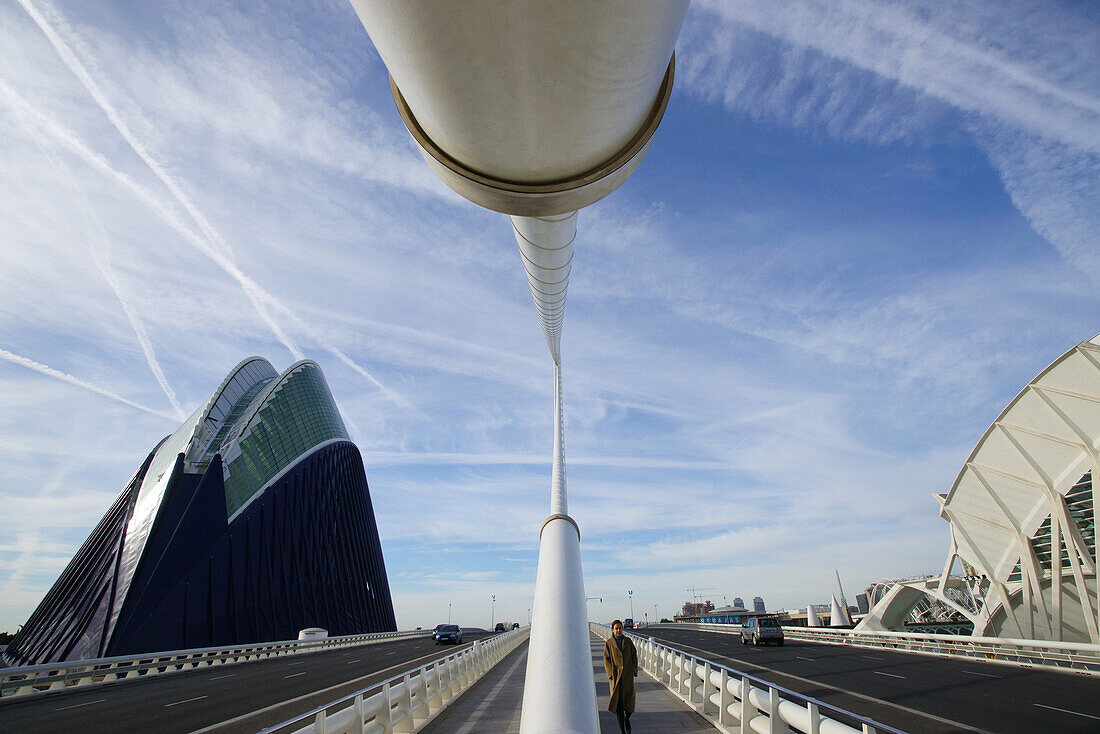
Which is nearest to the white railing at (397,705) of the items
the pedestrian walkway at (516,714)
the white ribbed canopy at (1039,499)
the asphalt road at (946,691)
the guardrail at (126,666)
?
the pedestrian walkway at (516,714)

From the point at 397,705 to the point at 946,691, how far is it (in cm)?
1172

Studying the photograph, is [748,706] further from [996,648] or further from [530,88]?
[996,648]

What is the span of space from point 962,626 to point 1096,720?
1766 inches

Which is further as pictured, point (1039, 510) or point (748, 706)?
point (1039, 510)

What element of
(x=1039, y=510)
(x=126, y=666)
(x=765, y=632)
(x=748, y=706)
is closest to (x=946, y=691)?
(x=748, y=706)

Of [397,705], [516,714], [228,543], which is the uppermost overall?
[228,543]

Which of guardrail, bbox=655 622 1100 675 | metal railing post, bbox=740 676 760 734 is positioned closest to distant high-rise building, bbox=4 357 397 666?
metal railing post, bbox=740 676 760 734

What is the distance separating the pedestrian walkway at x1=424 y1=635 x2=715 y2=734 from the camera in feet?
26.5

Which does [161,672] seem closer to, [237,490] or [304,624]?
[237,490]

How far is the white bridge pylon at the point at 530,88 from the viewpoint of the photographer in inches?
41.6

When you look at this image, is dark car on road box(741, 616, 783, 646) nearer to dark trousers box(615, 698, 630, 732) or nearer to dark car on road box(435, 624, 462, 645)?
dark car on road box(435, 624, 462, 645)

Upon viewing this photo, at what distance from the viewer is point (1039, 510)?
2509cm

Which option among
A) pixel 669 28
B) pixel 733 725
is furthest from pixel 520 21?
pixel 733 725

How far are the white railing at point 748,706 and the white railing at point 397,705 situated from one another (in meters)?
4.47
